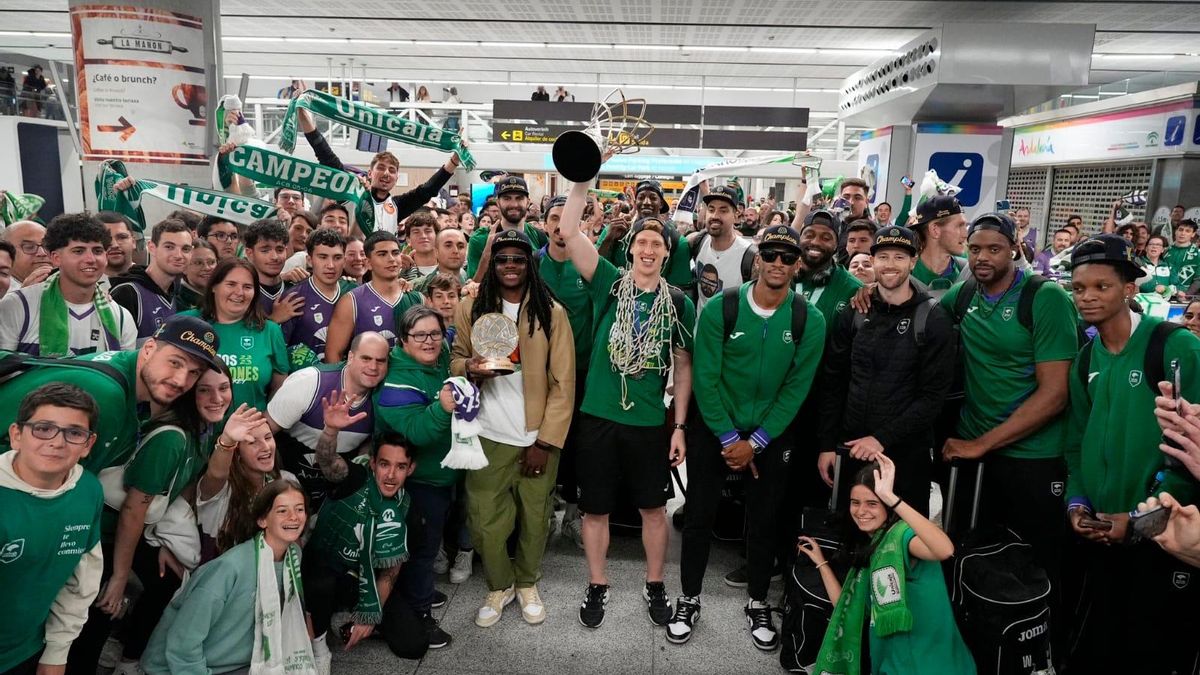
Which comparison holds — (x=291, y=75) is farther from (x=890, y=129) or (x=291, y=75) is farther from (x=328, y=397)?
(x=328, y=397)

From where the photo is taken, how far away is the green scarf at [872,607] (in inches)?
97.7

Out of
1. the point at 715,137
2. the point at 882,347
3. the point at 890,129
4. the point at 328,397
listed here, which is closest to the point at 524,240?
the point at 328,397

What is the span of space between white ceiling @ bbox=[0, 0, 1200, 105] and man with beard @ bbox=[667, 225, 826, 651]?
6824 millimetres

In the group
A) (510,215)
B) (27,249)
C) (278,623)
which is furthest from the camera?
(510,215)

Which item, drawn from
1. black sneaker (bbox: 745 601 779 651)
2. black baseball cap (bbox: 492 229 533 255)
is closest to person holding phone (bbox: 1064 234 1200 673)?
black sneaker (bbox: 745 601 779 651)

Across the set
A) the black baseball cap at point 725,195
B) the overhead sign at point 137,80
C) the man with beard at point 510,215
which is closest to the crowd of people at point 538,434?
the man with beard at point 510,215

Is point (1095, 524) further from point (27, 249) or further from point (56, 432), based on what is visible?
point (27, 249)

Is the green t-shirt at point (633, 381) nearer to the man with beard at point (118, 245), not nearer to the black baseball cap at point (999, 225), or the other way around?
the black baseball cap at point (999, 225)

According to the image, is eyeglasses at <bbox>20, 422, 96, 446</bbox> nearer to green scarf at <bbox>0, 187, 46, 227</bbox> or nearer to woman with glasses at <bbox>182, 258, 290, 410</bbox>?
woman with glasses at <bbox>182, 258, 290, 410</bbox>

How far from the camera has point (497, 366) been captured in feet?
9.70

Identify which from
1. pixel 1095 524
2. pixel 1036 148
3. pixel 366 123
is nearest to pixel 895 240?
pixel 1095 524

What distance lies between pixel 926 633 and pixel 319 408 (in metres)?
2.45

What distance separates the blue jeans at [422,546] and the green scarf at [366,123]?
2.83 meters

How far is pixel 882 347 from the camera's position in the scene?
3.10 m
